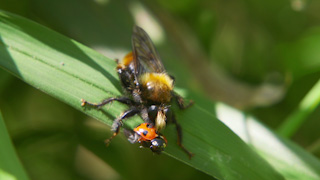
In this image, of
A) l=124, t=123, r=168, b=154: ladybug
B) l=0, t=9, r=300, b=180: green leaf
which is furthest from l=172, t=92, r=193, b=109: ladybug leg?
l=124, t=123, r=168, b=154: ladybug

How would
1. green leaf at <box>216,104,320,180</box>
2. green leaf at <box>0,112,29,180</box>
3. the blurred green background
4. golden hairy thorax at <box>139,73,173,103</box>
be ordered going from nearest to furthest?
green leaf at <box>0,112,29,180</box>, green leaf at <box>216,104,320,180</box>, golden hairy thorax at <box>139,73,173,103</box>, the blurred green background

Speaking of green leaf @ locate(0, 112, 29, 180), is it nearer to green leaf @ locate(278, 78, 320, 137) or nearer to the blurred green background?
the blurred green background

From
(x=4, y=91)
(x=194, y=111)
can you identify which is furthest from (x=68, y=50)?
(x=4, y=91)

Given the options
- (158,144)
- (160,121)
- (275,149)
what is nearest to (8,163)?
(158,144)

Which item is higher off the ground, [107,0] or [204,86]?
[107,0]

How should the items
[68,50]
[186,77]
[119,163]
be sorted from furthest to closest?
1. [186,77]
2. [119,163]
3. [68,50]

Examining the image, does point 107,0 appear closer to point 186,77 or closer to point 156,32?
point 156,32

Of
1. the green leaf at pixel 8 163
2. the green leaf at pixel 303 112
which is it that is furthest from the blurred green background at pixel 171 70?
the green leaf at pixel 8 163
